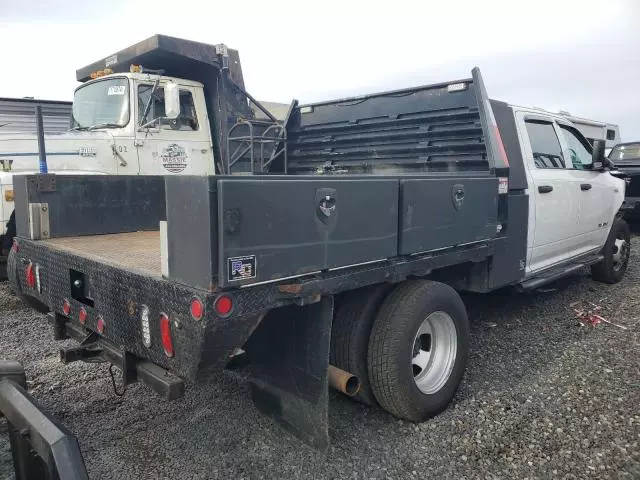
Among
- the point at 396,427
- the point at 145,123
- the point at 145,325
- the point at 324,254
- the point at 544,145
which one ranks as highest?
the point at 145,123

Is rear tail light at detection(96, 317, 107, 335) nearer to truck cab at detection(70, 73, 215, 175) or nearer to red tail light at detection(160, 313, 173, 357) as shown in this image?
red tail light at detection(160, 313, 173, 357)

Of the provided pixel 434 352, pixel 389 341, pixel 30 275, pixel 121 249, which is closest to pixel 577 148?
pixel 434 352

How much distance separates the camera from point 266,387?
2.93 m

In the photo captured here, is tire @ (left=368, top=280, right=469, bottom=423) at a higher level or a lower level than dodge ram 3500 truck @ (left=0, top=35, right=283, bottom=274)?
lower

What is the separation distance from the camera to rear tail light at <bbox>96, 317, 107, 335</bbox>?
9.09 ft

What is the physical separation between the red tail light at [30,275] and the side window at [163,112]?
3130 millimetres

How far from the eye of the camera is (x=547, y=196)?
4.74 m

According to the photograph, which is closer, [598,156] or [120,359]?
[120,359]

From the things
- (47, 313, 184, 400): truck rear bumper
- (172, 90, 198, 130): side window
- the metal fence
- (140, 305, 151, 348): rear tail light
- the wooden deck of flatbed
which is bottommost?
(47, 313, 184, 400): truck rear bumper

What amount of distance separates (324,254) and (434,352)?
4.52 feet

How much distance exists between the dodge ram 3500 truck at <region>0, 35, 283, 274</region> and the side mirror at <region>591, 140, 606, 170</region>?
3.63 meters

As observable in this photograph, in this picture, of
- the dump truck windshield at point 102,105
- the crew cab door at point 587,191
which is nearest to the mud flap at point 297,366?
the crew cab door at point 587,191

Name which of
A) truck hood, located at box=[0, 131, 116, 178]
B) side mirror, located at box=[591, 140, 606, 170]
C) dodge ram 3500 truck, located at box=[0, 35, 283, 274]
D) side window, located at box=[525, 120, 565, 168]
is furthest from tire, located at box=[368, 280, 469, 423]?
truck hood, located at box=[0, 131, 116, 178]

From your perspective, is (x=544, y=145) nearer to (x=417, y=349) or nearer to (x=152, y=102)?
(x=417, y=349)
